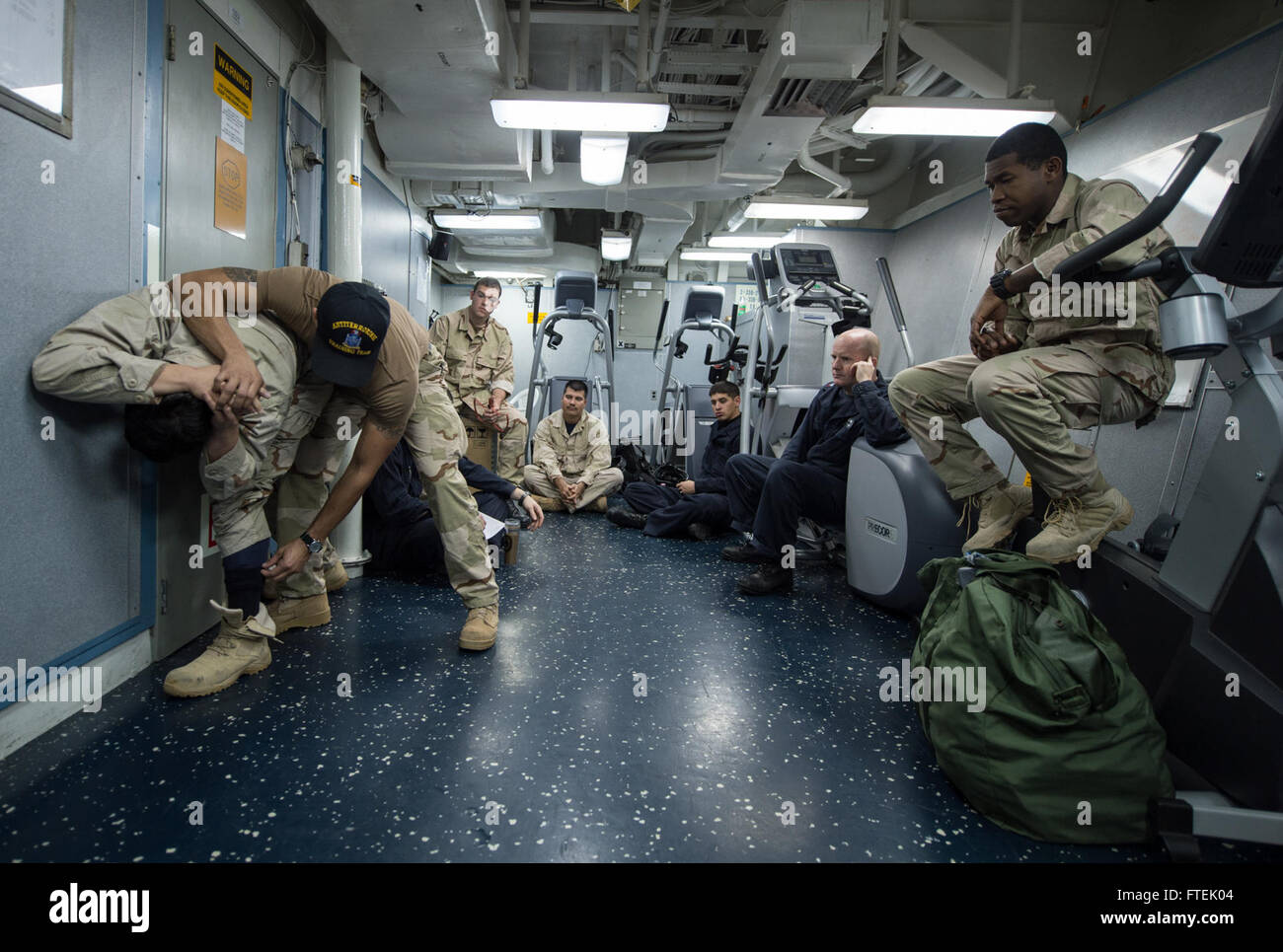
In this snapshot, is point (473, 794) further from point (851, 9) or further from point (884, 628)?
point (851, 9)

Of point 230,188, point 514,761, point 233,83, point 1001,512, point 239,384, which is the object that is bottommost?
point 514,761

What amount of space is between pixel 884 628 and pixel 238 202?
3.19 m

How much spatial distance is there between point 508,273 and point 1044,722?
844 centimetres

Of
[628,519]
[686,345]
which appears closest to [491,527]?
[628,519]

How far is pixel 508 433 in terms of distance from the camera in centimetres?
565

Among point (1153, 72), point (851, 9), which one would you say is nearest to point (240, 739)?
point (851, 9)

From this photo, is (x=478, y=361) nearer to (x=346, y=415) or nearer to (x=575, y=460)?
(x=575, y=460)

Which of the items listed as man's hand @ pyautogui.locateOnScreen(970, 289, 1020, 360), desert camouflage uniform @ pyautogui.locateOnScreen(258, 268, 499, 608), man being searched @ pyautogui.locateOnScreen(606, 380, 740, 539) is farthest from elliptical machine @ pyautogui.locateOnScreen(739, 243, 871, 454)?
desert camouflage uniform @ pyautogui.locateOnScreen(258, 268, 499, 608)

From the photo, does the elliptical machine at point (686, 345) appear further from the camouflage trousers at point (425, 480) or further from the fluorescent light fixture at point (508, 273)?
the camouflage trousers at point (425, 480)

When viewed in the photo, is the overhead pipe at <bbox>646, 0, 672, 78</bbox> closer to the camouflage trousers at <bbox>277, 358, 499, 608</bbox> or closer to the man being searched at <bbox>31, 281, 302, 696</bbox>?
the camouflage trousers at <bbox>277, 358, 499, 608</bbox>

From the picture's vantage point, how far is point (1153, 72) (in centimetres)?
393

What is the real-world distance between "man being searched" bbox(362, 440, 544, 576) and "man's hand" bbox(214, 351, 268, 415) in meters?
1.25

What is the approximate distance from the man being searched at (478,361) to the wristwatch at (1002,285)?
150 inches

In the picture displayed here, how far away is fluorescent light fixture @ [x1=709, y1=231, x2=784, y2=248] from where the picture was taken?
7539mm
